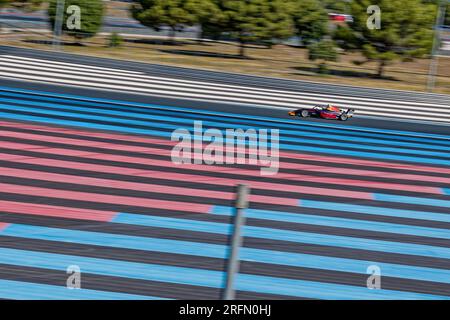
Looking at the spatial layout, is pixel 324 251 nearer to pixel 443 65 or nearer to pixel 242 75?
pixel 242 75

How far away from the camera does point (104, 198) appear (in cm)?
1280

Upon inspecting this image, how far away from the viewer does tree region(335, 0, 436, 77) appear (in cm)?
3878

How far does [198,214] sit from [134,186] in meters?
2.01

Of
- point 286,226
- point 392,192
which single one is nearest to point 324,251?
point 286,226

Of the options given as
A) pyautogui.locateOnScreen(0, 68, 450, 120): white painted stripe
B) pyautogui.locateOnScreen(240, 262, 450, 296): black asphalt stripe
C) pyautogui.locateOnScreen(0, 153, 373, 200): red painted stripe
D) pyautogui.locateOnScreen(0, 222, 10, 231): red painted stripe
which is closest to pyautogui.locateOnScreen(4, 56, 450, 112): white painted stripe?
pyautogui.locateOnScreen(0, 68, 450, 120): white painted stripe

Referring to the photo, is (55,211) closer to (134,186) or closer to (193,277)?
(134,186)

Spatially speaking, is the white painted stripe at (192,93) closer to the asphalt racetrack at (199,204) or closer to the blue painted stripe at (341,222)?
the asphalt racetrack at (199,204)

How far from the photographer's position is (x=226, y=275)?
5.01 meters

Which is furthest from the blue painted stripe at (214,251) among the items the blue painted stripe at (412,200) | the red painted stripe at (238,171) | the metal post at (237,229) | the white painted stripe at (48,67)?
the white painted stripe at (48,67)

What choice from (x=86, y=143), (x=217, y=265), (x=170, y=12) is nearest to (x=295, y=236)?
(x=217, y=265)

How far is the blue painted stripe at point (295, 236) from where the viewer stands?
1134 cm

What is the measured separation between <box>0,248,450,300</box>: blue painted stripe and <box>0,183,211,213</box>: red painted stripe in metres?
2.86

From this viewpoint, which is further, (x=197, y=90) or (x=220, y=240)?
(x=197, y=90)

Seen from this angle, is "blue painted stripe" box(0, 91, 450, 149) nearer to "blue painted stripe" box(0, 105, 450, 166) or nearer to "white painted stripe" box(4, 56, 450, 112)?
"blue painted stripe" box(0, 105, 450, 166)
